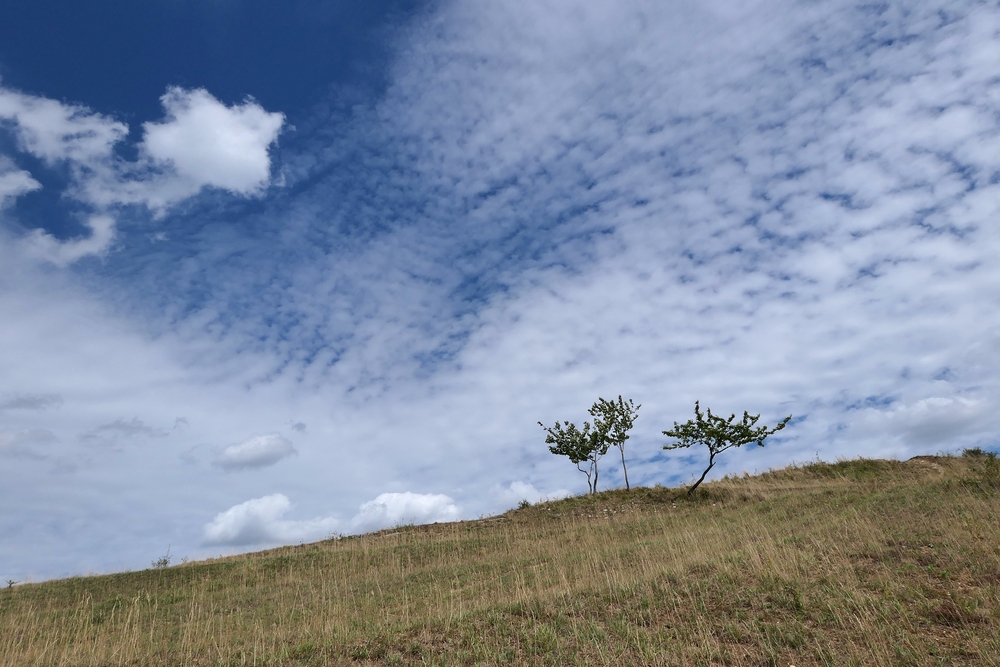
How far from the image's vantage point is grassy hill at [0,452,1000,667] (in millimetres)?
9555

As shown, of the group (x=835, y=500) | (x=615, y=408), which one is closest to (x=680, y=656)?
(x=835, y=500)

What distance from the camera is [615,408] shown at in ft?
130

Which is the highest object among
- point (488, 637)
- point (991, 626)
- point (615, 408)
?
point (615, 408)

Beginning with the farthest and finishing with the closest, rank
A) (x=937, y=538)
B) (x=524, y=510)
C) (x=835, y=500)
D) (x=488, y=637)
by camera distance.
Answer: (x=524, y=510) → (x=835, y=500) → (x=937, y=538) → (x=488, y=637)

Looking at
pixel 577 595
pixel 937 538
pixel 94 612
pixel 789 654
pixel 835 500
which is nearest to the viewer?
pixel 789 654

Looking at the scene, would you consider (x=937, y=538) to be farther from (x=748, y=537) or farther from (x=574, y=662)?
(x=574, y=662)

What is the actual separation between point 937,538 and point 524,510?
2255 cm

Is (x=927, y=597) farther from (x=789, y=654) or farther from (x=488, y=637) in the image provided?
(x=488, y=637)

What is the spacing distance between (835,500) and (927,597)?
12.6m

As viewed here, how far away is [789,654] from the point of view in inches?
355

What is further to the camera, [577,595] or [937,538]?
[937,538]

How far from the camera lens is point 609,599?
12.0 meters

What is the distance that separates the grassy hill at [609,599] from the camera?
9.55 m

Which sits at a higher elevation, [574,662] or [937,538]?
[937,538]
